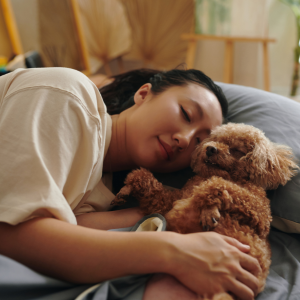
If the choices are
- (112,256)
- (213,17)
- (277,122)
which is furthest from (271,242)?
(213,17)

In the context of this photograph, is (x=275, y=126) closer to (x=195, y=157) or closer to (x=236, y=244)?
(x=195, y=157)

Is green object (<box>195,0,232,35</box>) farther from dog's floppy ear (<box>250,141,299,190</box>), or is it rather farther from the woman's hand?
the woman's hand

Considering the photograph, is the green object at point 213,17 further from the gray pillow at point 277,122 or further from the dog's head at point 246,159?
the dog's head at point 246,159

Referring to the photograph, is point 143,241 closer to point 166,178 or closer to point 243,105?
point 166,178

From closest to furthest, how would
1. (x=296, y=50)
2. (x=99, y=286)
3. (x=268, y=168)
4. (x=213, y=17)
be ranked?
(x=99, y=286), (x=268, y=168), (x=213, y=17), (x=296, y=50)

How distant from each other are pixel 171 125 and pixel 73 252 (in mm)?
552

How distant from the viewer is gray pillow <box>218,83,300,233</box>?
0.88 meters

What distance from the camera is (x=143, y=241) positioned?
24.7 inches

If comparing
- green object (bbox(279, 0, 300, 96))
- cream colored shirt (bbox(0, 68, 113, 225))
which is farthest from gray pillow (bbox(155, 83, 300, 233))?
green object (bbox(279, 0, 300, 96))

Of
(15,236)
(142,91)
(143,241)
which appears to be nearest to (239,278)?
(143,241)

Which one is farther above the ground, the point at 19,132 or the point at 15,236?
the point at 19,132

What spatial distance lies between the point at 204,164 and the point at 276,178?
0.23 m

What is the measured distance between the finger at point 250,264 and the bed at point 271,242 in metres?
0.08

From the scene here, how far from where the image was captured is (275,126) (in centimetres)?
110
